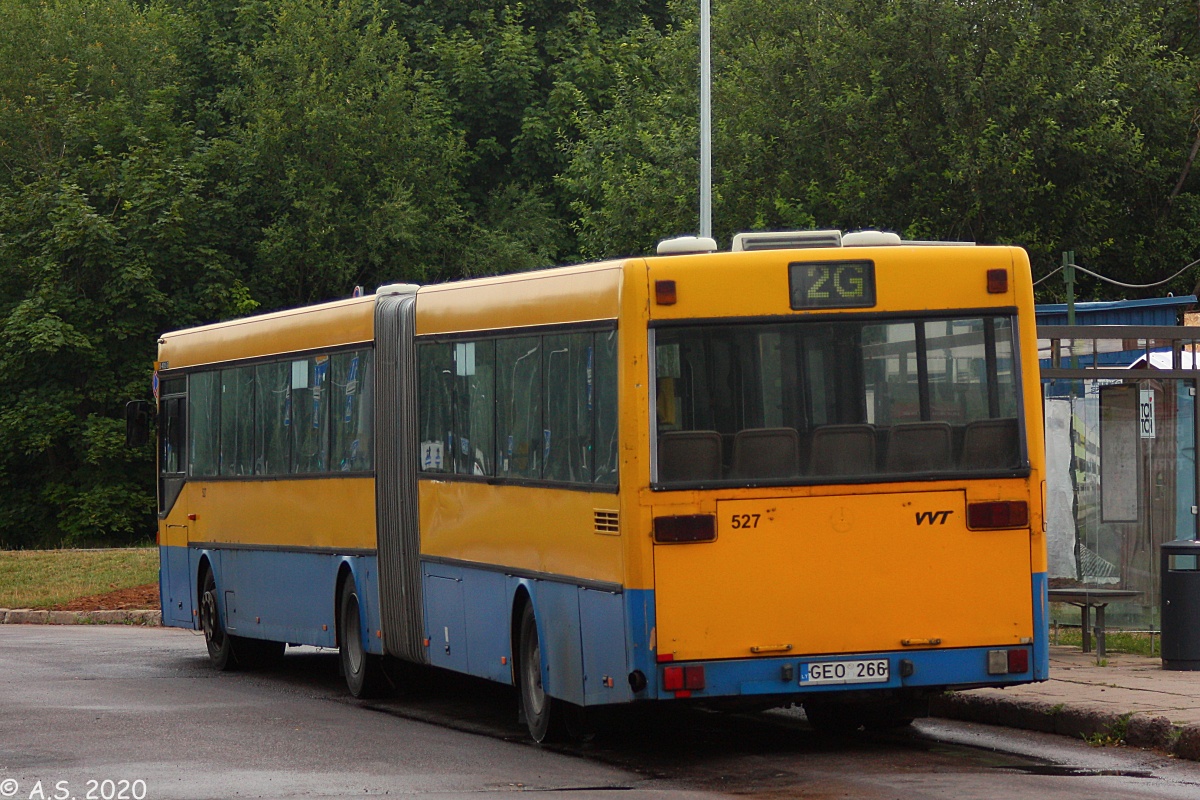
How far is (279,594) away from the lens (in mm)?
17750

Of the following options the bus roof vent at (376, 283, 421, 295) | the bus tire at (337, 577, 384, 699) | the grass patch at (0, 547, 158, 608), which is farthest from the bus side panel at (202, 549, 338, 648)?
the grass patch at (0, 547, 158, 608)

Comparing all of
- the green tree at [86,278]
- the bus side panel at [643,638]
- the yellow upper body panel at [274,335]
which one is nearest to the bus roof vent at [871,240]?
the bus side panel at [643,638]

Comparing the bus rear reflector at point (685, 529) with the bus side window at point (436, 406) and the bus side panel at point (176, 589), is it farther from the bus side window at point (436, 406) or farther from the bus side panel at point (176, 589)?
the bus side panel at point (176, 589)

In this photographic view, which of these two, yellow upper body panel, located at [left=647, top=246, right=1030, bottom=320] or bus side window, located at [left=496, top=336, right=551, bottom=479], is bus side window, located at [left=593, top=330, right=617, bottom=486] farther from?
bus side window, located at [left=496, top=336, right=551, bottom=479]

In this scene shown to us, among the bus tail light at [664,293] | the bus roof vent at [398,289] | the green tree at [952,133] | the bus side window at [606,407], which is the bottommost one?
the bus side window at [606,407]

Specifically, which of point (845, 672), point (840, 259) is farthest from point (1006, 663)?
point (840, 259)

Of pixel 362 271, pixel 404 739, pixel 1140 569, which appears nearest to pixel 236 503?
pixel 404 739

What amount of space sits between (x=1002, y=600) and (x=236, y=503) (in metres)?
9.50

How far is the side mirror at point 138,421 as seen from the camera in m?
21.2

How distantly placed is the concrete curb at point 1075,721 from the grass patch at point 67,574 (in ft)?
59.4

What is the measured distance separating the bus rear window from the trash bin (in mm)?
3675

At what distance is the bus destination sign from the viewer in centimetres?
1112

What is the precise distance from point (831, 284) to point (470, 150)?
41299 millimetres

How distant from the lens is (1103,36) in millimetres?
34031
